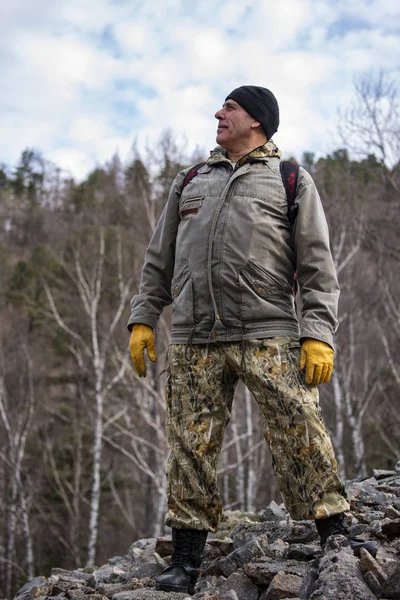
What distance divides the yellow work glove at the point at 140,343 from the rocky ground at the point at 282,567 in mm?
1093

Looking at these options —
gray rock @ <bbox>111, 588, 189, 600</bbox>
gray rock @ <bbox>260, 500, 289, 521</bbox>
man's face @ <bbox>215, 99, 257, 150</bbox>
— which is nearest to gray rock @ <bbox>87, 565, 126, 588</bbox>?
gray rock @ <bbox>111, 588, 189, 600</bbox>

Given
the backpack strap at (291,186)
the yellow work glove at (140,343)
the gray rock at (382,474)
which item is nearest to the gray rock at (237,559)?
the yellow work glove at (140,343)

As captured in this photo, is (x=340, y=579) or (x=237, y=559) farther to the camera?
(x=237, y=559)

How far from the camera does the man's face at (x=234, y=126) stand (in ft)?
11.3

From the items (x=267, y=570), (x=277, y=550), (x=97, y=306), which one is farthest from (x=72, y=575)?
(x=97, y=306)

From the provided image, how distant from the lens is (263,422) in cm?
313

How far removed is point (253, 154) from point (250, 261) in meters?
0.60

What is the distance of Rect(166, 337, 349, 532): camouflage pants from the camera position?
9.75 feet

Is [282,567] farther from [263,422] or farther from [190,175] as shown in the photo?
[190,175]

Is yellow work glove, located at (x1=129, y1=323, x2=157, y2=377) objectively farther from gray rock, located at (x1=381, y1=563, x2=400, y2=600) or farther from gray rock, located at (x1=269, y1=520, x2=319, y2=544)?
gray rock, located at (x1=381, y1=563, x2=400, y2=600)

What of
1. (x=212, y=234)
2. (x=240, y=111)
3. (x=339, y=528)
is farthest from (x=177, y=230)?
(x=339, y=528)

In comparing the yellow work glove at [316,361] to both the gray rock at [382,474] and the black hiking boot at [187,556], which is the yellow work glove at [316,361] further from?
the gray rock at [382,474]

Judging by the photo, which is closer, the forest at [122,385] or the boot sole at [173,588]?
the boot sole at [173,588]

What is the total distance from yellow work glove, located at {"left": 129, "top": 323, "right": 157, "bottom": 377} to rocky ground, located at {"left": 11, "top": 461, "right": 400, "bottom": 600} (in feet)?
3.59
